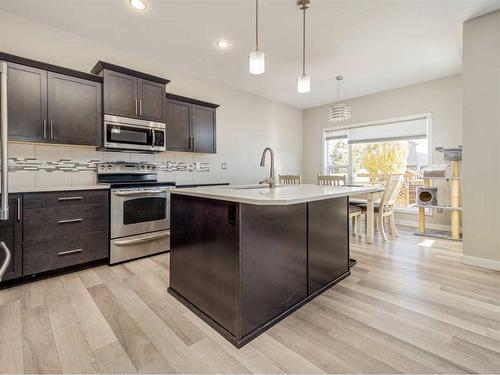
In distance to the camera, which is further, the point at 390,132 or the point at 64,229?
the point at 390,132

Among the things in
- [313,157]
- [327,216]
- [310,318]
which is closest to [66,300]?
[310,318]

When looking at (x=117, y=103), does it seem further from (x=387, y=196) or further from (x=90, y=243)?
(x=387, y=196)

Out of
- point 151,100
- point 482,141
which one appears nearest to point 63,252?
point 151,100

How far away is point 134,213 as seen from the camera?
2.89 metres

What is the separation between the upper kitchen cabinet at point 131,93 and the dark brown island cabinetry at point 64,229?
1017 mm

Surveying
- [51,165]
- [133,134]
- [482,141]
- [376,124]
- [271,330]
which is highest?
[376,124]

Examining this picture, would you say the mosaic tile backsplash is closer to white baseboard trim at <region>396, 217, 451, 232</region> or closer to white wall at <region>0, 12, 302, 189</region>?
white wall at <region>0, 12, 302, 189</region>

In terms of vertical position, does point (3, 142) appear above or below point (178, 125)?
below

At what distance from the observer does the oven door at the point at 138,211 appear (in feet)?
8.99

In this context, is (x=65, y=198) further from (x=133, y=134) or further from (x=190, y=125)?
(x=190, y=125)

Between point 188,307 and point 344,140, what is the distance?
499cm

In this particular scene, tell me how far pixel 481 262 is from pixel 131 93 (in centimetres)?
439

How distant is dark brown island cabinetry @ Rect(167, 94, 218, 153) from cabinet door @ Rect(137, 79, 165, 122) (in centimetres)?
21

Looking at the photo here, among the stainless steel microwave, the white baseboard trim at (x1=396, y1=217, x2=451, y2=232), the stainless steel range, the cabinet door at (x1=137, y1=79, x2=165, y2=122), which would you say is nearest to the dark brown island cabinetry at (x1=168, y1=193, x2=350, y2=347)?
the stainless steel range
